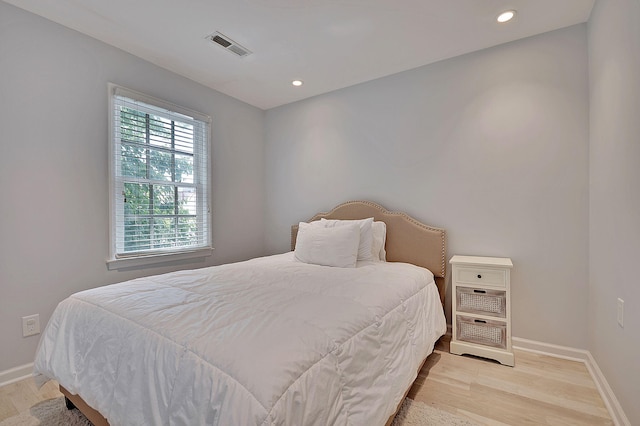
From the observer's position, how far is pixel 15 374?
205 centimetres

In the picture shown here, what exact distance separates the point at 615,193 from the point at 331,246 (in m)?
1.90

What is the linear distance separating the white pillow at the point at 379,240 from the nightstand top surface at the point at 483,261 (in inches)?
26.1

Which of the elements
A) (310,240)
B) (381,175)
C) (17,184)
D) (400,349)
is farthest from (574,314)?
(17,184)

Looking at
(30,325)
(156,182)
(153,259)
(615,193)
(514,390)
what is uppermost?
(156,182)

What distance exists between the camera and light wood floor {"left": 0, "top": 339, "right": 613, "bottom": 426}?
166cm

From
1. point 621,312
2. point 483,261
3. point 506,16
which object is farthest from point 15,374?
point 506,16

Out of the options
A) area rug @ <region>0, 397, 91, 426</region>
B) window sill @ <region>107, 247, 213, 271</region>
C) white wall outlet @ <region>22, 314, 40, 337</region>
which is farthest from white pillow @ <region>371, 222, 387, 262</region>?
white wall outlet @ <region>22, 314, 40, 337</region>

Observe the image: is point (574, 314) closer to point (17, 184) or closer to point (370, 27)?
point (370, 27)

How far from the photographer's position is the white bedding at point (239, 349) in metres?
0.91

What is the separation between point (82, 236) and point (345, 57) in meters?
2.75

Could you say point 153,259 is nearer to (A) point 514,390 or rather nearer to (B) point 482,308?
(B) point 482,308

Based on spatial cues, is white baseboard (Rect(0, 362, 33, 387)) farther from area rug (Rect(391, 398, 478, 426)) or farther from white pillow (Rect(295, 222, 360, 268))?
area rug (Rect(391, 398, 478, 426))

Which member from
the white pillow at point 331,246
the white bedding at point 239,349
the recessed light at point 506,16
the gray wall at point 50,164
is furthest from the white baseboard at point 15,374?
the recessed light at point 506,16

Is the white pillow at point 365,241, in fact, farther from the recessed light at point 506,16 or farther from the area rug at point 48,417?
the area rug at point 48,417
